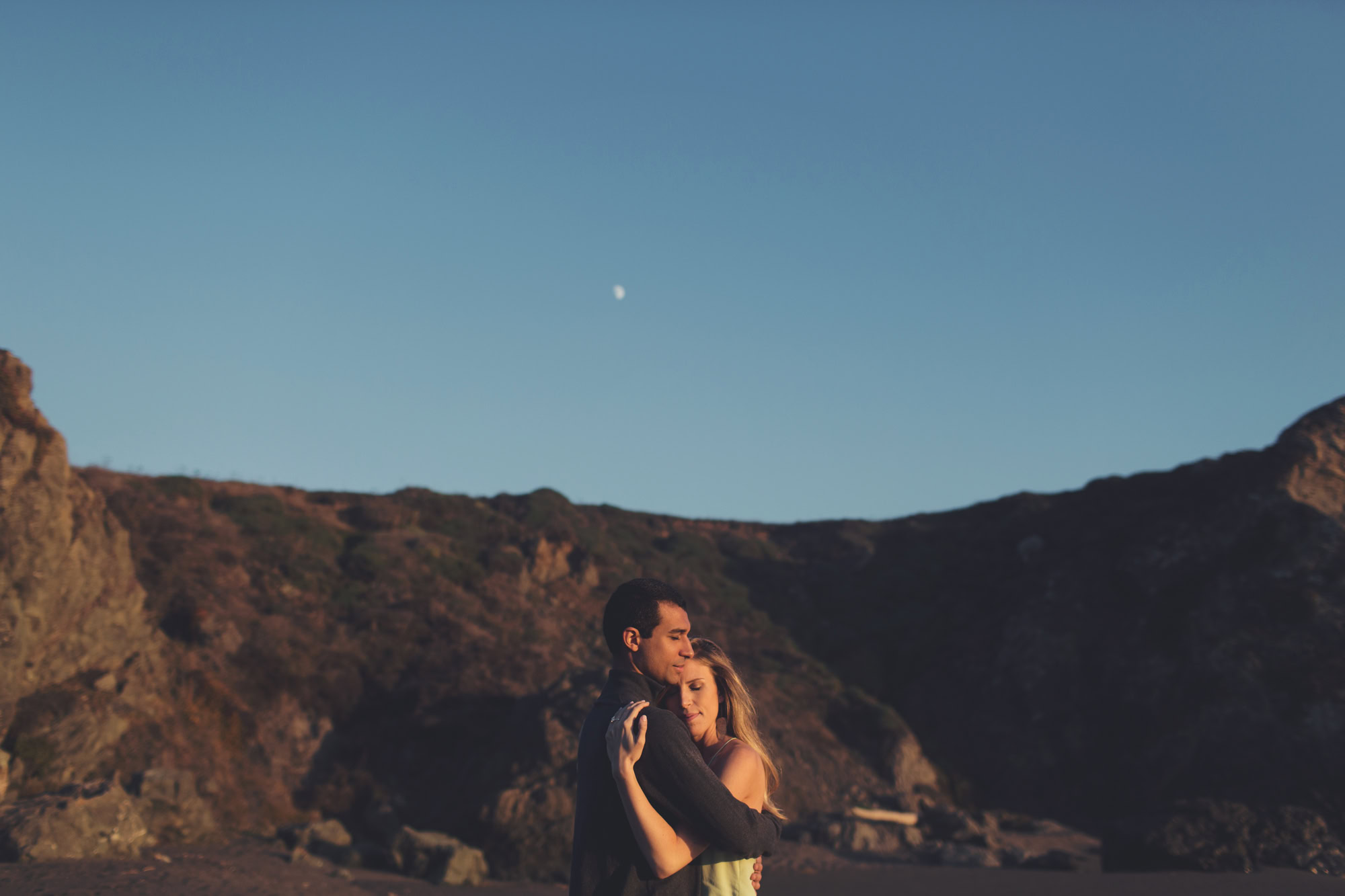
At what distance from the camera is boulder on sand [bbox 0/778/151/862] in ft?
32.3

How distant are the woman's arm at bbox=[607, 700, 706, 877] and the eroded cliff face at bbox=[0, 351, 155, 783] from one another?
15066mm

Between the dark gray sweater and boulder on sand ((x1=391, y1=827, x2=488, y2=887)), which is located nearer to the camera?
the dark gray sweater

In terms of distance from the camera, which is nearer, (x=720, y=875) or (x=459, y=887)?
(x=720, y=875)

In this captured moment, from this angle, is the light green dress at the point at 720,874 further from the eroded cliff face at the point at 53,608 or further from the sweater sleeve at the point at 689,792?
the eroded cliff face at the point at 53,608

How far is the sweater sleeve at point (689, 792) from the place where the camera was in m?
2.49

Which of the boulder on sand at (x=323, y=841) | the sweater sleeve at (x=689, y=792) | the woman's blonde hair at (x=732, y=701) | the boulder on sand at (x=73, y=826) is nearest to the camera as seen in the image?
the sweater sleeve at (x=689, y=792)

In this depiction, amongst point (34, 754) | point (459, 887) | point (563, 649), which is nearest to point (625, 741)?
point (459, 887)

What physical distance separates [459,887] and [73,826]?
5.09 m

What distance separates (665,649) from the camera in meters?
2.85

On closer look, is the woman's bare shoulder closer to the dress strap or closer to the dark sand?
the dress strap

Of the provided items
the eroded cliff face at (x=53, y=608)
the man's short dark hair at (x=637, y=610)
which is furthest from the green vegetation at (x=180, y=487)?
the man's short dark hair at (x=637, y=610)

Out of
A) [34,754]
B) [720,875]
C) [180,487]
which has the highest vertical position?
[180,487]

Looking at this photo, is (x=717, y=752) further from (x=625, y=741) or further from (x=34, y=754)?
(x=34, y=754)

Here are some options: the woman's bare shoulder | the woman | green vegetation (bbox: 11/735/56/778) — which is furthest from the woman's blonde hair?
green vegetation (bbox: 11/735/56/778)
